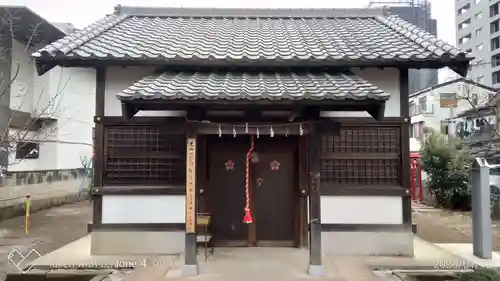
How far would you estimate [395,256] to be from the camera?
7.61m

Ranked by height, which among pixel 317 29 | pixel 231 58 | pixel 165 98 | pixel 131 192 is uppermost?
pixel 317 29

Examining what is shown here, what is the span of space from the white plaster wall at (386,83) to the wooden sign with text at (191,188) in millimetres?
3027

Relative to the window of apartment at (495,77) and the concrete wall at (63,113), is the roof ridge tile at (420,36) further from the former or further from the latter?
the window of apartment at (495,77)

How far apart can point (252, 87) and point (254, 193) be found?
267 cm

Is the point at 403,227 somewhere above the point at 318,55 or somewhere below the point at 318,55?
below

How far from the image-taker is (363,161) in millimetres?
7871

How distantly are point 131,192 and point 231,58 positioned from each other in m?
3.39

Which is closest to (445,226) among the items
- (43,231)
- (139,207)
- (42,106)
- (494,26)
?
(139,207)

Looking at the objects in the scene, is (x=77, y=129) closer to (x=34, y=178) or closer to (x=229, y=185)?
(x=34, y=178)

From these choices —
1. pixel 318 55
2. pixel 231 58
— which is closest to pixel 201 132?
pixel 231 58

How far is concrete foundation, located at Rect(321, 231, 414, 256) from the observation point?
7695 mm

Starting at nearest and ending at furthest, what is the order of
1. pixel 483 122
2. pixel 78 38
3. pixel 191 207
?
1. pixel 191 207
2. pixel 78 38
3. pixel 483 122

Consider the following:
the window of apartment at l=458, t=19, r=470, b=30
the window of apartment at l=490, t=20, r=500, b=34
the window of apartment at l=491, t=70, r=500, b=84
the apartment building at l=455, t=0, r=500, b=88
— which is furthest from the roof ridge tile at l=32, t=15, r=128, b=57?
the window of apartment at l=458, t=19, r=470, b=30

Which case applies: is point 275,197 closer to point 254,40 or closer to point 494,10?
point 254,40
